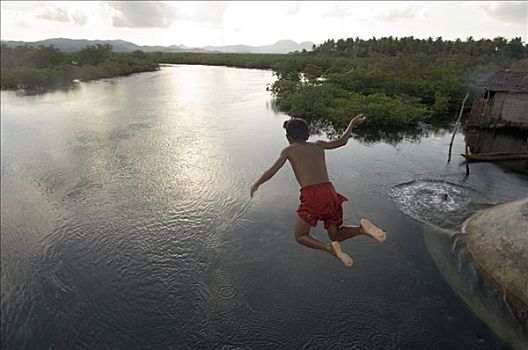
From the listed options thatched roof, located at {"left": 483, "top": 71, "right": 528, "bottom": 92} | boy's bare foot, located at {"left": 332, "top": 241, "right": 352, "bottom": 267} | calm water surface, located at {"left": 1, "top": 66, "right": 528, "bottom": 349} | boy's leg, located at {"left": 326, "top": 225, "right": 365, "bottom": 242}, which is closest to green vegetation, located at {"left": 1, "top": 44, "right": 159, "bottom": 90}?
calm water surface, located at {"left": 1, "top": 66, "right": 528, "bottom": 349}

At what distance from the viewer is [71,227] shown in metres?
10.8

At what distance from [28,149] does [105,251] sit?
11.0 m

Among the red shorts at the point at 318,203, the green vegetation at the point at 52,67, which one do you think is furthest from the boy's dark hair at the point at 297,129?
the green vegetation at the point at 52,67

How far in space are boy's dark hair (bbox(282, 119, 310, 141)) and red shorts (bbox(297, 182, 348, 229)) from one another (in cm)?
64

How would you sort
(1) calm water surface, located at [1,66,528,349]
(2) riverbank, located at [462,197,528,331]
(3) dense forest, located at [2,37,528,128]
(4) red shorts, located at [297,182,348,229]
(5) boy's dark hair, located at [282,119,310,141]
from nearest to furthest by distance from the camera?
(5) boy's dark hair, located at [282,119,310,141] → (4) red shorts, located at [297,182,348,229] → (1) calm water surface, located at [1,66,528,349] → (2) riverbank, located at [462,197,528,331] → (3) dense forest, located at [2,37,528,128]

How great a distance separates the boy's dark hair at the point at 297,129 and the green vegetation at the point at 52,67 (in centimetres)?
3886

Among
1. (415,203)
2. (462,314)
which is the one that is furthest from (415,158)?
(462,314)

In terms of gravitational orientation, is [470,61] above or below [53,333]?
above

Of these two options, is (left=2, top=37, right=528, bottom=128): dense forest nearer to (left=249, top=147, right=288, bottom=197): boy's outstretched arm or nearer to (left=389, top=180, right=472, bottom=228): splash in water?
(left=389, top=180, right=472, bottom=228): splash in water

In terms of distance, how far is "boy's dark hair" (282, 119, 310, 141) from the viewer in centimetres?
438

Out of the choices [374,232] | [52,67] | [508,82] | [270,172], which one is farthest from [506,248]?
[52,67]

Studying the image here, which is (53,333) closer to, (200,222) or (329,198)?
(200,222)

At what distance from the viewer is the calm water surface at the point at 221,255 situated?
738 centimetres

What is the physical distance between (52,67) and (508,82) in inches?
1743
